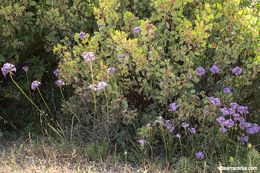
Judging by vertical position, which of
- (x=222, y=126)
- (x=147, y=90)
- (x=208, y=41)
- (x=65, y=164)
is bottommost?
(x=65, y=164)

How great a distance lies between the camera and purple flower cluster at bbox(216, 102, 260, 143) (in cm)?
376

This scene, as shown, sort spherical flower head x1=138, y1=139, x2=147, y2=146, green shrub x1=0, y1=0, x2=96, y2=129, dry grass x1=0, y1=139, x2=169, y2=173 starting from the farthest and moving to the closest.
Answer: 1. green shrub x1=0, y1=0, x2=96, y2=129
2. spherical flower head x1=138, y1=139, x2=147, y2=146
3. dry grass x1=0, y1=139, x2=169, y2=173

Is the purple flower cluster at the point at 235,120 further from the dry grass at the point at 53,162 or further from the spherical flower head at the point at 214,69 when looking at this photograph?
the dry grass at the point at 53,162

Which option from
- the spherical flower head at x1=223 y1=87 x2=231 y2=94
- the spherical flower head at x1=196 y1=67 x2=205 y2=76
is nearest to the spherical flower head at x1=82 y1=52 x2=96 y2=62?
the spherical flower head at x1=196 y1=67 x2=205 y2=76

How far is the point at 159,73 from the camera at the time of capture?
3.96 meters

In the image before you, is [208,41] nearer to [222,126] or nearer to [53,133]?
[222,126]

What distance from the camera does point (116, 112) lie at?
13.4ft

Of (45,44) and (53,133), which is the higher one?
(45,44)

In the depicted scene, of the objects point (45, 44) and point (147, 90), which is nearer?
point (147, 90)

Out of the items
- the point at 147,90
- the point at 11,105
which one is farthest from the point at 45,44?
the point at 147,90

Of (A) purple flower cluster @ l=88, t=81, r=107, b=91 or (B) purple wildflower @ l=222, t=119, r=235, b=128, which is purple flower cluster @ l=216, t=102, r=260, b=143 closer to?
(B) purple wildflower @ l=222, t=119, r=235, b=128

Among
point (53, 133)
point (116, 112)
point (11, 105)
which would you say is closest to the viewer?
point (116, 112)

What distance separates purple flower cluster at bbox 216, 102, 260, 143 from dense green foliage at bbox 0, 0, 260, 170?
17 mm

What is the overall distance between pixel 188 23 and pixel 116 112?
2.89 ft
